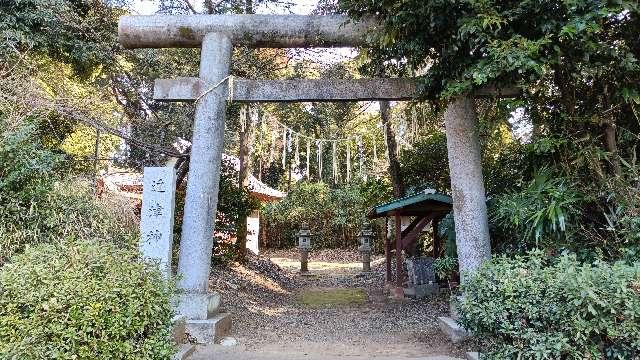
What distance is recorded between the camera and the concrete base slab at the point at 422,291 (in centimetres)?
945

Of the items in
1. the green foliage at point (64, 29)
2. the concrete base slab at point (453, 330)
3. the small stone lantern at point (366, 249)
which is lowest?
the concrete base slab at point (453, 330)

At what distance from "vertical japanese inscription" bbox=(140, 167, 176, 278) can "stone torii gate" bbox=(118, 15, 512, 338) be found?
369 millimetres

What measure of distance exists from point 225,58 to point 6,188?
2863mm

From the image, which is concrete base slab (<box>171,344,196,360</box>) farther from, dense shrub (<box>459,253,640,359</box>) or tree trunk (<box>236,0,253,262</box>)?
tree trunk (<box>236,0,253,262</box>)

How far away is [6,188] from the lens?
5.05 m

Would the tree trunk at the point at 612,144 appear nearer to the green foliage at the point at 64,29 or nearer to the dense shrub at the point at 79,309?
the dense shrub at the point at 79,309

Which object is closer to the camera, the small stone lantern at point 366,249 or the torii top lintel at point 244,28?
the torii top lintel at point 244,28

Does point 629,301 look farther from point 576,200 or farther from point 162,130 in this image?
point 162,130

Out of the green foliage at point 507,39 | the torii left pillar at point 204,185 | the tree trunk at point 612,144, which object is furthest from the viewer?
the torii left pillar at point 204,185

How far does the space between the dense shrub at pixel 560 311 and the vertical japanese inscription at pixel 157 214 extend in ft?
10.9

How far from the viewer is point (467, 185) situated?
5.62 metres

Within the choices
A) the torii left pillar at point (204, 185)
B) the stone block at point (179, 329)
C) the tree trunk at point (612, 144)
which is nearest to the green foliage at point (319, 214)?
the torii left pillar at point (204, 185)

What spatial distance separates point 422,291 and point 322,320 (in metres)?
2.78

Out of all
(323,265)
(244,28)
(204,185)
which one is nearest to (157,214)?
(204,185)
